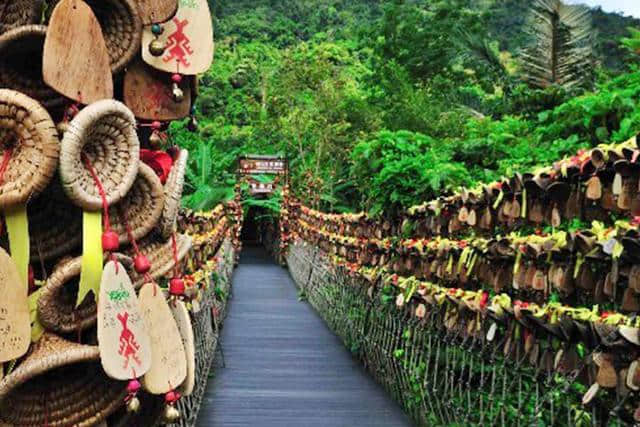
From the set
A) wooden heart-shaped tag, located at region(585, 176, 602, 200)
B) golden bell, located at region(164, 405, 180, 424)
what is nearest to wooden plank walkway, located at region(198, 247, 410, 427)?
wooden heart-shaped tag, located at region(585, 176, 602, 200)

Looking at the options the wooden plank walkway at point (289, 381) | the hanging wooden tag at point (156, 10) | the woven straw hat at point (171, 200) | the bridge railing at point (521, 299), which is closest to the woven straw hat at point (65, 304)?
the woven straw hat at point (171, 200)

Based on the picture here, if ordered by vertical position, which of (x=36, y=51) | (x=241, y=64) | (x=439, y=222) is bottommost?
(x=439, y=222)

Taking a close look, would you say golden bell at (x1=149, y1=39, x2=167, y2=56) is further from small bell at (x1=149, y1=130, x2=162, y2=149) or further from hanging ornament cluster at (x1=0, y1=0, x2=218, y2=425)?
small bell at (x1=149, y1=130, x2=162, y2=149)

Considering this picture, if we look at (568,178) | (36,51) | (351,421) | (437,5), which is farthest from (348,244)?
(437,5)

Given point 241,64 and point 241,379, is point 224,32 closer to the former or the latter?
point 241,64

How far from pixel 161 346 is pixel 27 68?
27.6 inches

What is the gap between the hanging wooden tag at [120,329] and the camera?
71.1 inches

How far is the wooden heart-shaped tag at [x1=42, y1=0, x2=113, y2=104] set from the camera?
6.01ft

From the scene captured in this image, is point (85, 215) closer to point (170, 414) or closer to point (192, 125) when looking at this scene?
point (170, 414)

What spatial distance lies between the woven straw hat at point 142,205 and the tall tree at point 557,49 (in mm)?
14087

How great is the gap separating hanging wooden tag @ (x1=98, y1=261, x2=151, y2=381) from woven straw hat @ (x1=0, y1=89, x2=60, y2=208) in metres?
0.23

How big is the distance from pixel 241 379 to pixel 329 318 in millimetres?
3117

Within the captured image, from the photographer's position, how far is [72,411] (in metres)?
1.89

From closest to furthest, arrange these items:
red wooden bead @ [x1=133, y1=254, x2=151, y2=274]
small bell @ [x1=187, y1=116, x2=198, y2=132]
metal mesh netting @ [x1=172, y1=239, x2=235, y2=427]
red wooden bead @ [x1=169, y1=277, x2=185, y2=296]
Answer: red wooden bead @ [x1=133, y1=254, x2=151, y2=274]
red wooden bead @ [x1=169, y1=277, x2=185, y2=296]
small bell @ [x1=187, y1=116, x2=198, y2=132]
metal mesh netting @ [x1=172, y1=239, x2=235, y2=427]
